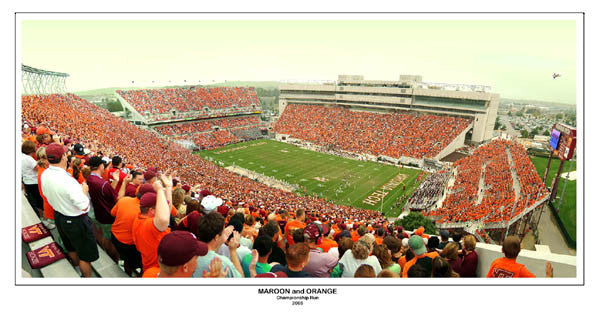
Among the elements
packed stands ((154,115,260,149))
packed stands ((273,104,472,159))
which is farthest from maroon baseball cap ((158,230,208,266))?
packed stands ((154,115,260,149))

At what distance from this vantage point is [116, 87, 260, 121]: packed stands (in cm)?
3609

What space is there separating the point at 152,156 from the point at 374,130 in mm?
25423

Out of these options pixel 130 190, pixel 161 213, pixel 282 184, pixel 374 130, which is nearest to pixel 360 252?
pixel 161 213

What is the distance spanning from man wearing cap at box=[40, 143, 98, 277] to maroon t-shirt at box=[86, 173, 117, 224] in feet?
1.37

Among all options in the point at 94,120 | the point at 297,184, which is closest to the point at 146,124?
the point at 94,120

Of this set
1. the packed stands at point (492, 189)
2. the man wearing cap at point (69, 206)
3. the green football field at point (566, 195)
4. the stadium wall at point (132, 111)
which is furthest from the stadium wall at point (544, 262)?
the stadium wall at point (132, 111)

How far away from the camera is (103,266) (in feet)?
9.94

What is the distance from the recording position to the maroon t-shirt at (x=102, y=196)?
3.31 meters

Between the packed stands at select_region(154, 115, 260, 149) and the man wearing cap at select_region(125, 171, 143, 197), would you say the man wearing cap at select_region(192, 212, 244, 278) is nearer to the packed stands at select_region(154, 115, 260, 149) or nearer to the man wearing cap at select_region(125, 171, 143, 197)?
the man wearing cap at select_region(125, 171, 143, 197)

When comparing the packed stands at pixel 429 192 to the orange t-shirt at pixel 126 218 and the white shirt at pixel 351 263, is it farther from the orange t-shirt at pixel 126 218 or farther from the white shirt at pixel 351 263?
the orange t-shirt at pixel 126 218

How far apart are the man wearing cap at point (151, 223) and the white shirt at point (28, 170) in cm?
261

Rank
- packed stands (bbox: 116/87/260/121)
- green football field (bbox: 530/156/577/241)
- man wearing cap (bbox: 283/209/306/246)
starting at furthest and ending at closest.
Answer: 1. packed stands (bbox: 116/87/260/121)
2. man wearing cap (bbox: 283/209/306/246)
3. green football field (bbox: 530/156/577/241)

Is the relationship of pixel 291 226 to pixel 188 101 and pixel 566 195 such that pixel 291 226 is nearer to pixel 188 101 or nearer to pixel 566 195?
pixel 566 195
